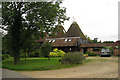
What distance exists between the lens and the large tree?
15729mm

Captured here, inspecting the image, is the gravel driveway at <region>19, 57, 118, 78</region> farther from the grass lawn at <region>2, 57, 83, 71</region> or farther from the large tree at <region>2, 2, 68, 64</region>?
the large tree at <region>2, 2, 68, 64</region>

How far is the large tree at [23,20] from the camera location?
1573 centimetres

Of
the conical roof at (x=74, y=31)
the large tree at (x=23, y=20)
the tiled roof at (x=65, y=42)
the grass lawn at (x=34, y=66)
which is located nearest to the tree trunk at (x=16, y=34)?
the large tree at (x=23, y=20)

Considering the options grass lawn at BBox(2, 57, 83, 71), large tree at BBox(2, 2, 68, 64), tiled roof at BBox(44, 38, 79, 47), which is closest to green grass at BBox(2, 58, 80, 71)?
grass lawn at BBox(2, 57, 83, 71)

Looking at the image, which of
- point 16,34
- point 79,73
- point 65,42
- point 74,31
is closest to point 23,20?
point 16,34

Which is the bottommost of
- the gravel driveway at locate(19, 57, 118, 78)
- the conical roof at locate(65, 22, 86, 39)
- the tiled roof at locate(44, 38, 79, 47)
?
the gravel driveway at locate(19, 57, 118, 78)

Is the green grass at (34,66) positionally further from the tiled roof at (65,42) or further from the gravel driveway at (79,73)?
the tiled roof at (65,42)

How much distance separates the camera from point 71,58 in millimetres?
14914

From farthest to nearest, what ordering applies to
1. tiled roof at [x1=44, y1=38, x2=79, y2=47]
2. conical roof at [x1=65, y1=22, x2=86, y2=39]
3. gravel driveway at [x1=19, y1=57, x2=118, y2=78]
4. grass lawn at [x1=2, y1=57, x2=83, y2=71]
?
conical roof at [x1=65, y1=22, x2=86, y2=39] < tiled roof at [x1=44, y1=38, x2=79, y2=47] < grass lawn at [x1=2, y1=57, x2=83, y2=71] < gravel driveway at [x1=19, y1=57, x2=118, y2=78]

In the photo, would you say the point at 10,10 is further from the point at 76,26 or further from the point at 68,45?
the point at 76,26

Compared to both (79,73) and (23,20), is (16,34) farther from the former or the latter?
(79,73)

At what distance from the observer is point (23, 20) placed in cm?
1722

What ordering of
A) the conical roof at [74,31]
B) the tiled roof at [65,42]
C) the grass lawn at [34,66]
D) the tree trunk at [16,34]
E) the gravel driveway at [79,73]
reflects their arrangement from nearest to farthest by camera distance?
1. the gravel driveway at [79,73]
2. the grass lawn at [34,66]
3. the tree trunk at [16,34]
4. the tiled roof at [65,42]
5. the conical roof at [74,31]

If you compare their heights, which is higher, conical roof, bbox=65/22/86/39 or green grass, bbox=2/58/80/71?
conical roof, bbox=65/22/86/39
